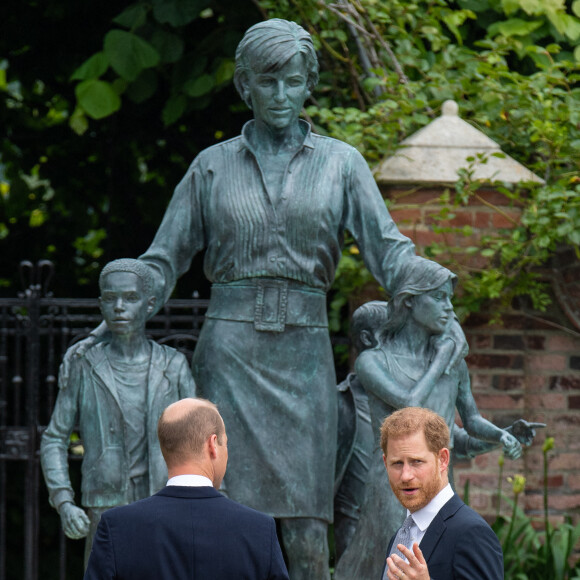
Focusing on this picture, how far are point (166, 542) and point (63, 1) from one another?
5466 mm

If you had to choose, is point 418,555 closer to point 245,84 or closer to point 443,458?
point 443,458

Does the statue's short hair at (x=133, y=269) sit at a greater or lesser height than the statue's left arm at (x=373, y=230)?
lesser

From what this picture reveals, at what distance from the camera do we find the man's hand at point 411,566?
109 inches

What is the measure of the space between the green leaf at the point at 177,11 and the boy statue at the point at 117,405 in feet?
9.09

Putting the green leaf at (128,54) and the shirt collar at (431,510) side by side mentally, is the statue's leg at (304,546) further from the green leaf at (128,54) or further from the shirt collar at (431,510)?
the green leaf at (128,54)

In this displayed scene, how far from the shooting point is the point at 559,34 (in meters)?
7.04

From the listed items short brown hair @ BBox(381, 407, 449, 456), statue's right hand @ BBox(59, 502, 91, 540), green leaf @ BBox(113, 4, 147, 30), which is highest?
green leaf @ BBox(113, 4, 147, 30)

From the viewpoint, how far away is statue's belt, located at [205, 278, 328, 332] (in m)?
4.39

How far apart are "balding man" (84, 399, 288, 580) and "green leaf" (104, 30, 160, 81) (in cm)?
409

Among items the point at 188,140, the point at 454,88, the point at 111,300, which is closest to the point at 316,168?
the point at 111,300

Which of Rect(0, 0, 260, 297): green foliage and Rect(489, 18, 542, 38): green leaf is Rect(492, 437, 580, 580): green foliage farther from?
Rect(0, 0, 260, 297): green foliage

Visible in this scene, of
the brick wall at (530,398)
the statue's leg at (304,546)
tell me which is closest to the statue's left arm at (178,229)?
the statue's leg at (304,546)

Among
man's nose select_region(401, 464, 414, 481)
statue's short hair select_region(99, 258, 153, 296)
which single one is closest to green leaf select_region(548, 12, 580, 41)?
statue's short hair select_region(99, 258, 153, 296)

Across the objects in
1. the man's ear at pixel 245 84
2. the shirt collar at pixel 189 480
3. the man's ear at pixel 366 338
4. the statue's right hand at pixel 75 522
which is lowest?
the statue's right hand at pixel 75 522
